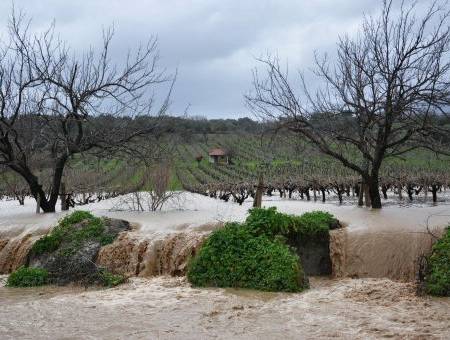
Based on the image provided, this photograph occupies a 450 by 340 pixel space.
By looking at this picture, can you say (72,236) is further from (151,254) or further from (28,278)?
(151,254)

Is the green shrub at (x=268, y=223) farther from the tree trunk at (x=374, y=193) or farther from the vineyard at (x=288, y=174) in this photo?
the tree trunk at (x=374, y=193)

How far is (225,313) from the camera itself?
8000mm

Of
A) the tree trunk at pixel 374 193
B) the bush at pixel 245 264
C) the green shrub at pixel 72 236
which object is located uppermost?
the tree trunk at pixel 374 193

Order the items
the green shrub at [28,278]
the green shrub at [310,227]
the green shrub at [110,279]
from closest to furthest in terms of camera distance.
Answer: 1. the green shrub at [110,279]
2. the green shrub at [28,278]
3. the green shrub at [310,227]

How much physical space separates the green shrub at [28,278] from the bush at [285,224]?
458 centimetres

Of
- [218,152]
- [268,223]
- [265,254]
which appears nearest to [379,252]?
[268,223]

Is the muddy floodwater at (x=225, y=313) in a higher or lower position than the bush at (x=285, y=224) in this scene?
lower

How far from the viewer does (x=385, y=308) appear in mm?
7965

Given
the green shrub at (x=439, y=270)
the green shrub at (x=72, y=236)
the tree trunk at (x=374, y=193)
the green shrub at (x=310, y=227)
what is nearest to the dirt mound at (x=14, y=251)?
the green shrub at (x=72, y=236)

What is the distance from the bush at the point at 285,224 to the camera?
424 inches

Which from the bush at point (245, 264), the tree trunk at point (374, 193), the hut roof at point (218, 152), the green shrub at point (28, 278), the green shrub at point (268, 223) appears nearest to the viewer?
the bush at point (245, 264)

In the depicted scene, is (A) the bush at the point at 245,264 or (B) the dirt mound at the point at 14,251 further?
(B) the dirt mound at the point at 14,251

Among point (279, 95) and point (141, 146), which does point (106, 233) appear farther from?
point (279, 95)

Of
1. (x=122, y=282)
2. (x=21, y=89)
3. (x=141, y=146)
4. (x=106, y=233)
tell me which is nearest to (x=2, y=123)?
(x=21, y=89)
